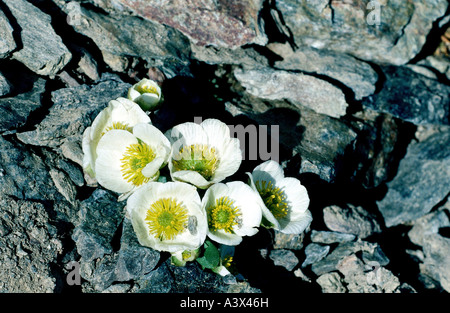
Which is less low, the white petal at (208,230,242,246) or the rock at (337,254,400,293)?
the white petal at (208,230,242,246)

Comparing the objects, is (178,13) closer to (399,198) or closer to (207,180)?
(207,180)

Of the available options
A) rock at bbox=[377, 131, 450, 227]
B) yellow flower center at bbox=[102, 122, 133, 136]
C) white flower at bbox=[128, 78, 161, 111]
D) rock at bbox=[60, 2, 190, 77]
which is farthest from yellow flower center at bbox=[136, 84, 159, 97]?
rock at bbox=[377, 131, 450, 227]

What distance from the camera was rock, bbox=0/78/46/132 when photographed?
3.80 m

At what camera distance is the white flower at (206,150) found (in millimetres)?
3484

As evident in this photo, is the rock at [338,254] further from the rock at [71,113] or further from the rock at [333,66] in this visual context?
the rock at [71,113]

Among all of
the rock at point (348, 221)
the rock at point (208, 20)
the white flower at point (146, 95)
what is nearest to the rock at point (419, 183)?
the rock at point (348, 221)

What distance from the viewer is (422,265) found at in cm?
516

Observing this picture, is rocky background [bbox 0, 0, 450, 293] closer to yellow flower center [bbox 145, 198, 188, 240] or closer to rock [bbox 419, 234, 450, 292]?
rock [bbox 419, 234, 450, 292]

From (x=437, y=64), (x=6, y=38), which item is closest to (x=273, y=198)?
(x=6, y=38)

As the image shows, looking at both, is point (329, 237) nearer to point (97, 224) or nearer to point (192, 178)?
point (192, 178)

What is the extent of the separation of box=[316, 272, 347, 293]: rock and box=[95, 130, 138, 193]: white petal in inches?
88.8

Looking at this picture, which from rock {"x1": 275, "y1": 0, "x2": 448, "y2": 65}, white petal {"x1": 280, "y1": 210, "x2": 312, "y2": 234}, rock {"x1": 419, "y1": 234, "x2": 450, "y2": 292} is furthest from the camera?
rock {"x1": 275, "y1": 0, "x2": 448, "y2": 65}
